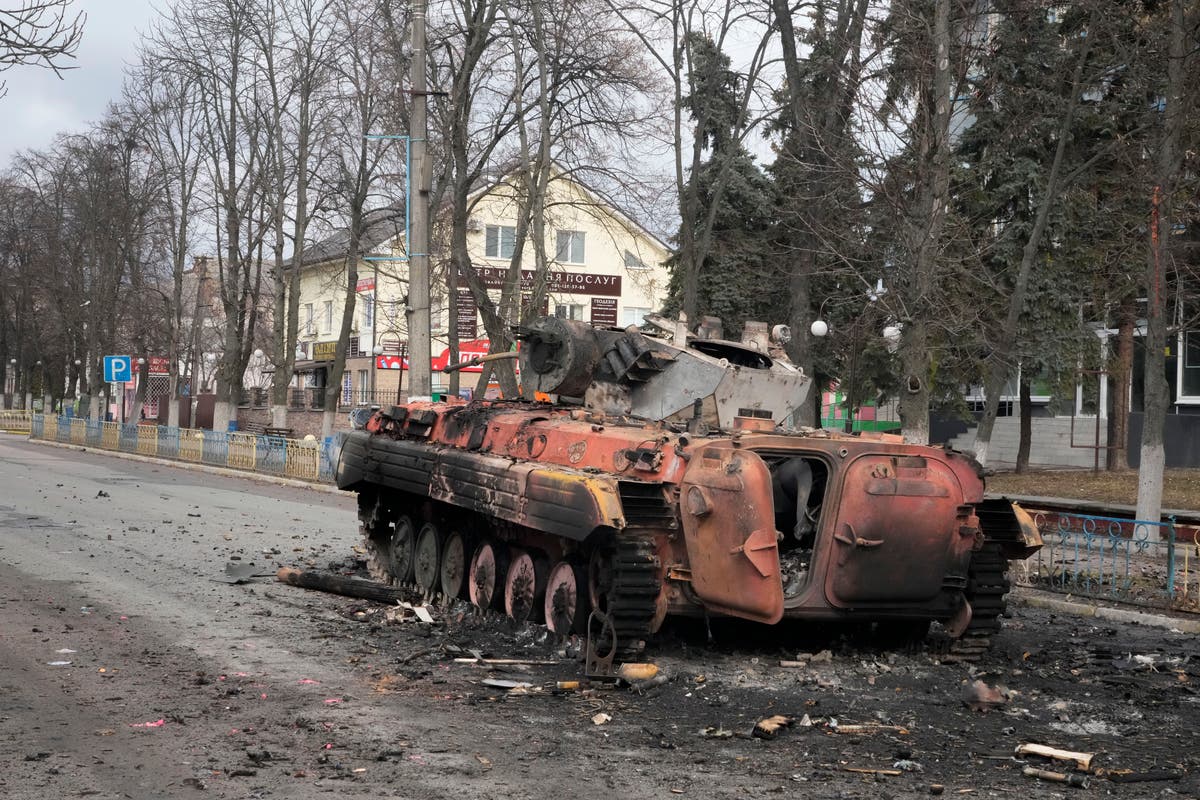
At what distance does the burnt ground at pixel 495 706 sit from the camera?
20.3 ft

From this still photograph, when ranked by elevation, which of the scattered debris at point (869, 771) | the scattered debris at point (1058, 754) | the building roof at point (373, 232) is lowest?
the scattered debris at point (869, 771)

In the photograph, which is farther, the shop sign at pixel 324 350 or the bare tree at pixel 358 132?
the shop sign at pixel 324 350

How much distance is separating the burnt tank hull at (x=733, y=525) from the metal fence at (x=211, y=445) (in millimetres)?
13665

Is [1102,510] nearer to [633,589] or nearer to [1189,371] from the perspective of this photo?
[633,589]

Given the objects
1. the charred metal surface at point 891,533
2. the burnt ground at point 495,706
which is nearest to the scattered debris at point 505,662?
the burnt ground at point 495,706

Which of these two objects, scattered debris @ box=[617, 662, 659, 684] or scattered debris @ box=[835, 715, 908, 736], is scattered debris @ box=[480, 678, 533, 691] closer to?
scattered debris @ box=[617, 662, 659, 684]

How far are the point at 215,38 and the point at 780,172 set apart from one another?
1577 cm

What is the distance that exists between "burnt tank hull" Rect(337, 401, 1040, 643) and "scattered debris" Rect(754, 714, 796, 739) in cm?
130

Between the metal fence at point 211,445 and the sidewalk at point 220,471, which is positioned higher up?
the metal fence at point 211,445

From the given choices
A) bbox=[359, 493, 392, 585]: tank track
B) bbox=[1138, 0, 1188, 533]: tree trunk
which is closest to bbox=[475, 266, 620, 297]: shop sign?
bbox=[1138, 0, 1188, 533]: tree trunk

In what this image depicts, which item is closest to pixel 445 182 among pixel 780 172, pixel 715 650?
pixel 780 172

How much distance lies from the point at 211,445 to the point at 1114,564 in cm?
2565

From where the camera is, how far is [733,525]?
8570 millimetres

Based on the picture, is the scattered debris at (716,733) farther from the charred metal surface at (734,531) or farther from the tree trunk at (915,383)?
the tree trunk at (915,383)
